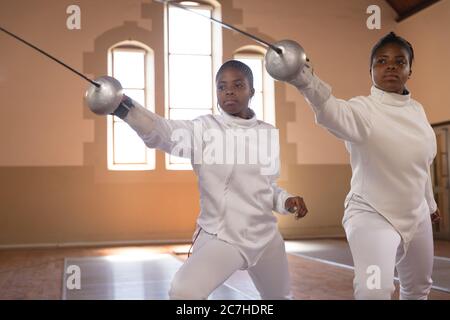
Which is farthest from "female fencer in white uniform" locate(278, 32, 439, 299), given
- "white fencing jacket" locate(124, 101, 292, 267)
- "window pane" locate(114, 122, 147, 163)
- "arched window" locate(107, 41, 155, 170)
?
"window pane" locate(114, 122, 147, 163)

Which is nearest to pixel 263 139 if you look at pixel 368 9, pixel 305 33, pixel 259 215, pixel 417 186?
pixel 259 215

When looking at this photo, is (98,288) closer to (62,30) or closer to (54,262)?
(54,262)

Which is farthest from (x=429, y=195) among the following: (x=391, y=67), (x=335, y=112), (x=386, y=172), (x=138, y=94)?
(x=138, y=94)

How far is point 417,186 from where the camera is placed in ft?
5.78

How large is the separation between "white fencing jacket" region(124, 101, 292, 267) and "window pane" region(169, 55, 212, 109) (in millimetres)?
5760

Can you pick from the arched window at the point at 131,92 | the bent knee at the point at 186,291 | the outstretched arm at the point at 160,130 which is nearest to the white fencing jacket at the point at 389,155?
the outstretched arm at the point at 160,130

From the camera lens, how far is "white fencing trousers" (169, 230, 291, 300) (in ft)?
4.87

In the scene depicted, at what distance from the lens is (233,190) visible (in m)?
1.71

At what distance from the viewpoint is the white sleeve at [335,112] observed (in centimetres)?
154

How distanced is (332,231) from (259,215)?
625cm

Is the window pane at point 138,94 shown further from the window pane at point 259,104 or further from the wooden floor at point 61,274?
the wooden floor at point 61,274

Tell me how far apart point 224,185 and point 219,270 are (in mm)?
276

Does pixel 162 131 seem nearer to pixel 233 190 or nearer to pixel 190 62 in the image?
pixel 233 190
